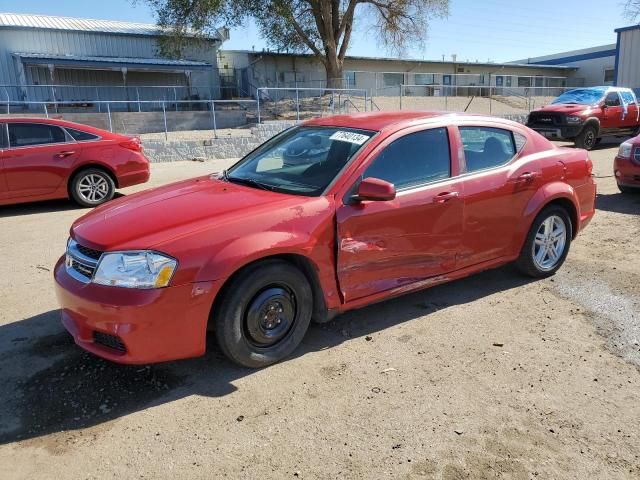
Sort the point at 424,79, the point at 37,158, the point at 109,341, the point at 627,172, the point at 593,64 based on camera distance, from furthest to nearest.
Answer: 1. the point at 593,64
2. the point at 424,79
3. the point at 627,172
4. the point at 37,158
5. the point at 109,341

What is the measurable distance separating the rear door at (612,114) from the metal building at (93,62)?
20081 mm

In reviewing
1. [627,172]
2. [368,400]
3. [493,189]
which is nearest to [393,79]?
[627,172]

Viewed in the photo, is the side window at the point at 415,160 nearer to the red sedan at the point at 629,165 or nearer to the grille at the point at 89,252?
the grille at the point at 89,252

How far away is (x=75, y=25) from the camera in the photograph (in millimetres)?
31234

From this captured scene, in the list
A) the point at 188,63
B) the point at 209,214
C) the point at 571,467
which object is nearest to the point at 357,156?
the point at 209,214

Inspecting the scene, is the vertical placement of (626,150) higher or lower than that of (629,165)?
higher

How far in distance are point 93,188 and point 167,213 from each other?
6099mm

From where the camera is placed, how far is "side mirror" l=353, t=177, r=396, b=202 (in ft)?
11.5

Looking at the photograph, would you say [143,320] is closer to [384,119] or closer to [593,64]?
[384,119]

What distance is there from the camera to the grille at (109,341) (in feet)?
10.0

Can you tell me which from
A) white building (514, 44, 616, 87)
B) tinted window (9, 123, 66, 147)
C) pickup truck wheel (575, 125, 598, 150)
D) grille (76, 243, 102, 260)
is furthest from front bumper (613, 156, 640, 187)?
white building (514, 44, 616, 87)

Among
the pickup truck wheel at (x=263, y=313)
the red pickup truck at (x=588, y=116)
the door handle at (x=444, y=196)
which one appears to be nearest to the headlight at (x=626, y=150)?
the door handle at (x=444, y=196)

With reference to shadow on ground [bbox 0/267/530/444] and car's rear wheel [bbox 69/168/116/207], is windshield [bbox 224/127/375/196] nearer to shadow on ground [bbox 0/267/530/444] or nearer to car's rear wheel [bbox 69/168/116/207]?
shadow on ground [bbox 0/267/530/444]

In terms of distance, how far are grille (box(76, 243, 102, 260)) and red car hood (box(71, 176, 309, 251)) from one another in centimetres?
3
